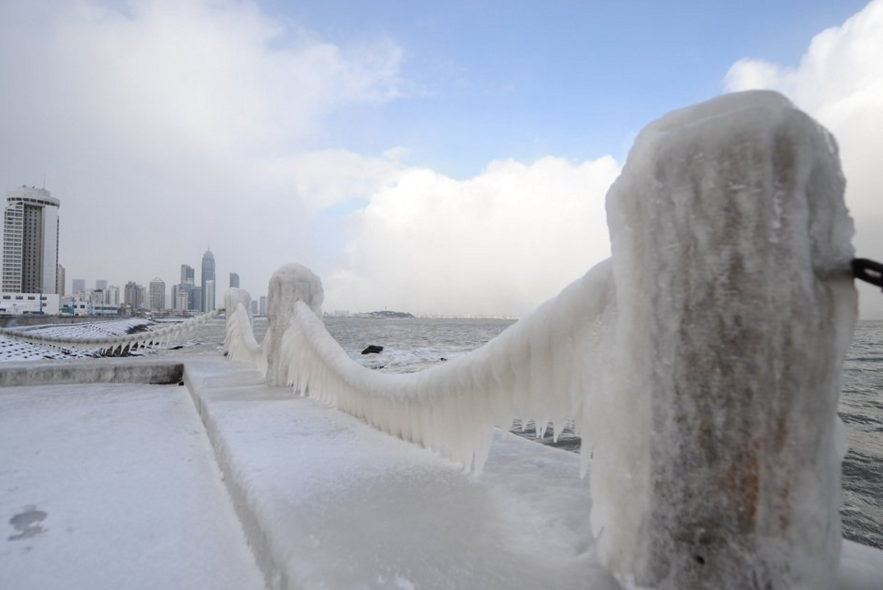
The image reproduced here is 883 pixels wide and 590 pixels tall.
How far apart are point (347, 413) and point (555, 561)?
103 inches

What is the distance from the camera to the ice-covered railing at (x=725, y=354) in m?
1.02

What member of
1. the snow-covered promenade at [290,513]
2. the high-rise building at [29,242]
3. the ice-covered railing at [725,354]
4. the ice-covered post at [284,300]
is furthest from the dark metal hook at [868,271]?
the high-rise building at [29,242]

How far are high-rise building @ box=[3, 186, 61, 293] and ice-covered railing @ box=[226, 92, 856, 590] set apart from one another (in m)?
112

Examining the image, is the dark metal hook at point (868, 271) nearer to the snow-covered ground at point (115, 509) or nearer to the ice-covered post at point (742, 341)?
the ice-covered post at point (742, 341)

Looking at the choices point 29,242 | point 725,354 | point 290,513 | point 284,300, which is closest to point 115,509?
Answer: point 290,513

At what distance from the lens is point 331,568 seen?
53.0 inches

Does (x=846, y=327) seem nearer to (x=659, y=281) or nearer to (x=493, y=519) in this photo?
(x=659, y=281)

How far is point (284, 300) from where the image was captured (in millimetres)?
5059

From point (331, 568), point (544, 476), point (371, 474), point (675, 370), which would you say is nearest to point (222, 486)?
point (371, 474)

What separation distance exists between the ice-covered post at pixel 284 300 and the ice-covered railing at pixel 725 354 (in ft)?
14.0

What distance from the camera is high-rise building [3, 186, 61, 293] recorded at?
8312cm

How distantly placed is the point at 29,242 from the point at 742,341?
11593cm

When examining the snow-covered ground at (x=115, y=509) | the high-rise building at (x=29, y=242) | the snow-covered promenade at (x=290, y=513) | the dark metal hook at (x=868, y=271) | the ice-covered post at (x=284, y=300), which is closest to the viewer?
the dark metal hook at (x=868, y=271)

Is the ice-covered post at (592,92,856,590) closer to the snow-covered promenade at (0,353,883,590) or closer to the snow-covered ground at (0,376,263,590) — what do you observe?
the snow-covered promenade at (0,353,883,590)
